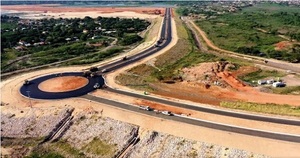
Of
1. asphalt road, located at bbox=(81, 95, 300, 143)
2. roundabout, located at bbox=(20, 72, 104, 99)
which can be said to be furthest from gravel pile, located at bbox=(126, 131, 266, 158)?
roundabout, located at bbox=(20, 72, 104, 99)

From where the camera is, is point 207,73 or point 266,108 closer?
point 266,108

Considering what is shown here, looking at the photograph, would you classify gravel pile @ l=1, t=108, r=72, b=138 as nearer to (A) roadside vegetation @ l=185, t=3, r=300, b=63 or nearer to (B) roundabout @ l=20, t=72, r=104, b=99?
(B) roundabout @ l=20, t=72, r=104, b=99

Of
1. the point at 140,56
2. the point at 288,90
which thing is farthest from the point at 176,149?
the point at 140,56

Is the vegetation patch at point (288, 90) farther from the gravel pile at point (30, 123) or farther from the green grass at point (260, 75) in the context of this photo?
the gravel pile at point (30, 123)

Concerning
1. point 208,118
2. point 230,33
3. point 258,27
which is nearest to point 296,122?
point 208,118

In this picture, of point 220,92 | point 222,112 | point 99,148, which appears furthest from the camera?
point 220,92

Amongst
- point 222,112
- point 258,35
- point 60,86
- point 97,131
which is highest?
point 258,35

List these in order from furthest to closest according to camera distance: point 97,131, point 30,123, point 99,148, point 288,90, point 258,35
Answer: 1. point 258,35
2. point 288,90
3. point 30,123
4. point 97,131
5. point 99,148

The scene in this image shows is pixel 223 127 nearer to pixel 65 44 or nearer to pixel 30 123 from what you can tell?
pixel 30 123
